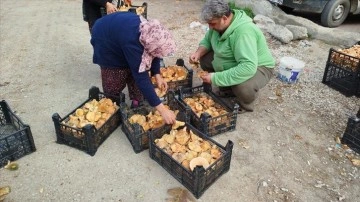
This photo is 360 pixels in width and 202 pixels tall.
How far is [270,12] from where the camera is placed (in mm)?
6848

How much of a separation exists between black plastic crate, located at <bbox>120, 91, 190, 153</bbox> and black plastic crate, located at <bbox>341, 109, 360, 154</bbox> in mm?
1637

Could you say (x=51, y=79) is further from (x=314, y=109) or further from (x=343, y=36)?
(x=343, y=36)

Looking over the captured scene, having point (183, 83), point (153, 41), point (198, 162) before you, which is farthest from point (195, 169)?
point (183, 83)

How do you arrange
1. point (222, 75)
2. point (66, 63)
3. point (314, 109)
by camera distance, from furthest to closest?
point (66, 63), point (314, 109), point (222, 75)

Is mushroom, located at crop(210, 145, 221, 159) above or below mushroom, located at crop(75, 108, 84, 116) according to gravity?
below

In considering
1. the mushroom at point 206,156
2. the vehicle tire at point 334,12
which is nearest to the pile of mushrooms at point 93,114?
the mushroom at point 206,156

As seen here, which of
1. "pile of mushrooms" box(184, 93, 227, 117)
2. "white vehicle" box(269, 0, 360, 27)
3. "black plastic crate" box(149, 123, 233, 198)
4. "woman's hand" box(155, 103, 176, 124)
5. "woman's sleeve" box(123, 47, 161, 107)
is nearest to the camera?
"black plastic crate" box(149, 123, 233, 198)

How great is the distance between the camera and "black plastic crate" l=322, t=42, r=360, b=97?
162 inches

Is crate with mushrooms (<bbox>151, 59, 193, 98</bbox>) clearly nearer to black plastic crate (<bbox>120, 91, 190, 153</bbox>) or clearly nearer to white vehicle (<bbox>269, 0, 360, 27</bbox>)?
black plastic crate (<bbox>120, 91, 190, 153</bbox>)

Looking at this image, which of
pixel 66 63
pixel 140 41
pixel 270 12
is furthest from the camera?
pixel 270 12

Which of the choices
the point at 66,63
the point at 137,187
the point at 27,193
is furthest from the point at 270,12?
the point at 27,193

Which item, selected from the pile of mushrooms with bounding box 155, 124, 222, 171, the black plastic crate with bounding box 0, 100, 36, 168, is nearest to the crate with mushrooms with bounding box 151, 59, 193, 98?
the pile of mushrooms with bounding box 155, 124, 222, 171

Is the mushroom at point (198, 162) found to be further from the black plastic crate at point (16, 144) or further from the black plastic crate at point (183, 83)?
the black plastic crate at point (16, 144)

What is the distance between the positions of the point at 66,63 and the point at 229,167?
3.22m
